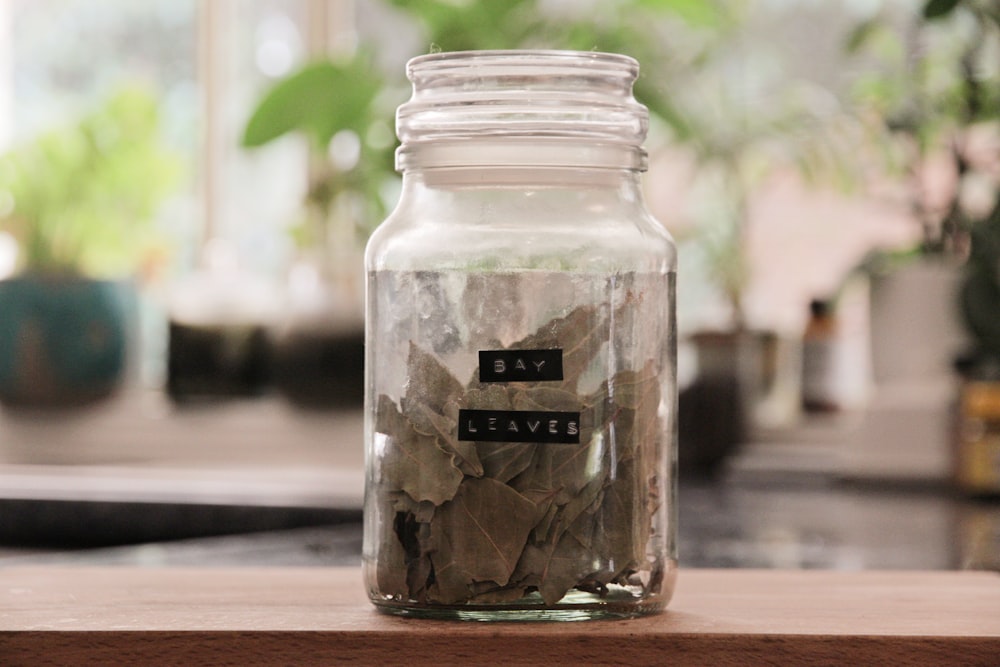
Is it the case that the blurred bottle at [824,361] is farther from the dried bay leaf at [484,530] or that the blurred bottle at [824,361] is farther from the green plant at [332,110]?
the dried bay leaf at [484,530]

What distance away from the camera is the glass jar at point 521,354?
525 mm

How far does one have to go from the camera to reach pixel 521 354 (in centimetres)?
53

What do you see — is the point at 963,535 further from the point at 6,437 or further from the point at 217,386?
the point at 6,437

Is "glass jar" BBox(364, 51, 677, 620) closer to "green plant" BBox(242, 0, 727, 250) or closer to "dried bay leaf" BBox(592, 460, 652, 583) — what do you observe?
"dried bay leaf" BBox(592, 460, 652, 583)

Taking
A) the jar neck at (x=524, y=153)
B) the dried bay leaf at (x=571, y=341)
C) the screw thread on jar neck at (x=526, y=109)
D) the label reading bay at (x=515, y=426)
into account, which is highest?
the screw thread on jar neck at (x=526, y=109)

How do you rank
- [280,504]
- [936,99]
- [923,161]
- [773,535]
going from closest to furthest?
[773,535] < [280,504] < [936,99] < [923,161]

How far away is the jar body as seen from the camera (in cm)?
52

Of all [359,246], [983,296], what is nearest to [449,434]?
[983,296]

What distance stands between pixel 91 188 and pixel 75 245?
0.15m

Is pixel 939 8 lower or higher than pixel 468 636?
higher

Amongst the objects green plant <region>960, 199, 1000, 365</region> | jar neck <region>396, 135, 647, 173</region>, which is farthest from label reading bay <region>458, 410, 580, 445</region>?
green plant <region>960, 199, 1000, 365</region>

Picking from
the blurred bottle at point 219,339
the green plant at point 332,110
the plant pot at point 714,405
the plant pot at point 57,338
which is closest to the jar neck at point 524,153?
the plant pot at point 714,405

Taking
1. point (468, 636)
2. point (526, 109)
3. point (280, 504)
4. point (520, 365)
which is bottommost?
point (280, 504)

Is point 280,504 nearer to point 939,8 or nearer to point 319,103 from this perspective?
point 319,103
